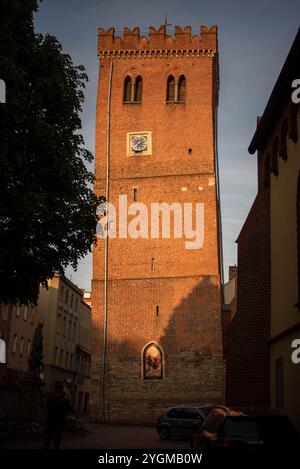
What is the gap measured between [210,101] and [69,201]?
77.8 ft

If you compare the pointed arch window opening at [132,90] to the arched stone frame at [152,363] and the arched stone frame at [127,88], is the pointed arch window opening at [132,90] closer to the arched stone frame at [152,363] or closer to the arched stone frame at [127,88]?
the arched stone frame at [127,88]

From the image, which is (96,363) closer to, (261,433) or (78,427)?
(78,427)

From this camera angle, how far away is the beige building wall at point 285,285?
14641 mm

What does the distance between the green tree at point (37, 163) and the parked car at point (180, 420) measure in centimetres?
871

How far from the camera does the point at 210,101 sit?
1483 inches

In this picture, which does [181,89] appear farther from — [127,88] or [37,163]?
[37,163]

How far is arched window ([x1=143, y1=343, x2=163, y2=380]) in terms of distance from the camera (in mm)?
32750

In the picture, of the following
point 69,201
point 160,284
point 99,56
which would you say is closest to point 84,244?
point 69,201

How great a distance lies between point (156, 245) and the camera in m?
34.9

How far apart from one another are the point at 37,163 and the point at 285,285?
7.18 m

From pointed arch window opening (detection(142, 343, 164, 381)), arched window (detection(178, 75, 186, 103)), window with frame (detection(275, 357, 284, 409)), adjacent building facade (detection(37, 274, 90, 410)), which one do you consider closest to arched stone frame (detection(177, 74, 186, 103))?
arched window (detection(178, 75, 186, 103))

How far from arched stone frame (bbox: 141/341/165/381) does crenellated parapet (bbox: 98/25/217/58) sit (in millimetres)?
18944

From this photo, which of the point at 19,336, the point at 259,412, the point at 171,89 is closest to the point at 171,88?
the point at 171,89
